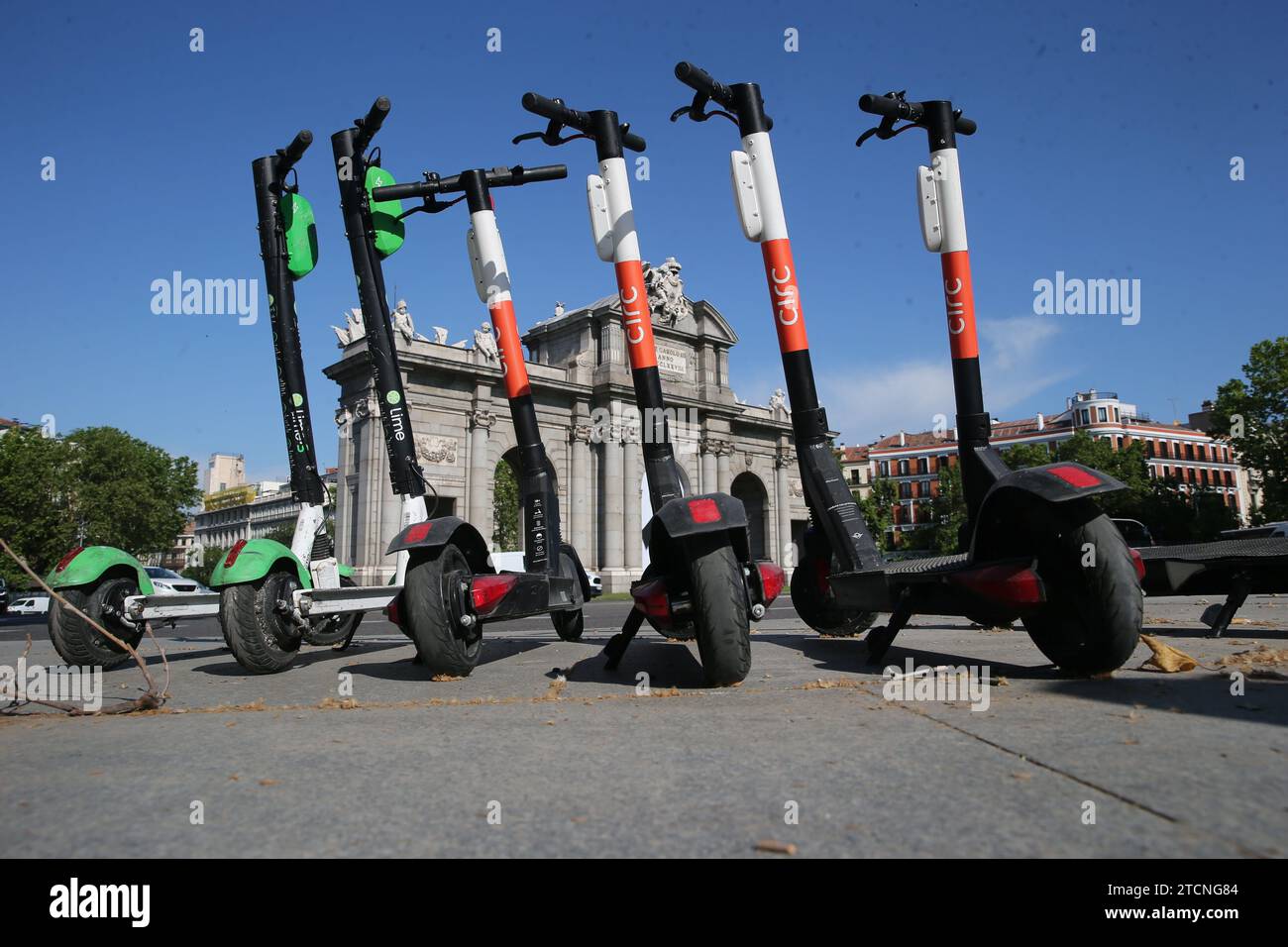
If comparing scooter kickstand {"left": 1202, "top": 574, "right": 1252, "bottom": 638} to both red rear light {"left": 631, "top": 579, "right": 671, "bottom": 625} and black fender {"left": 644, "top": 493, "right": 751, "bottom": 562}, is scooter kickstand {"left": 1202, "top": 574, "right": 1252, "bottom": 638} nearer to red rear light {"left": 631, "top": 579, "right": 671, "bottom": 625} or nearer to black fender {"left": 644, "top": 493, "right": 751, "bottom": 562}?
black fender {"left": 644, "top": 493, "right": 751, "bottom": 562}

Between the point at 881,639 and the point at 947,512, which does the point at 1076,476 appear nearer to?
the point at 881,639

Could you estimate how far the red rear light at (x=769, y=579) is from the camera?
5266mm

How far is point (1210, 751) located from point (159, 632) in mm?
15015

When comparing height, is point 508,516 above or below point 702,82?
below

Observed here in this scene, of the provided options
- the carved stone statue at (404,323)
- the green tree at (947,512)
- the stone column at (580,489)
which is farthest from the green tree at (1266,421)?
the carved stone statue at (404,323)

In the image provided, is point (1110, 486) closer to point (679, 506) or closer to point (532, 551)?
point (679, 506)

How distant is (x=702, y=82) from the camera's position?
19.4 feet

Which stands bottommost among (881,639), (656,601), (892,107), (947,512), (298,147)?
(881,639)

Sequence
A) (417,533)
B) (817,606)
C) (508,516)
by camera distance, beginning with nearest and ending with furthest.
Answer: (417,533), (817,606), (508,516)

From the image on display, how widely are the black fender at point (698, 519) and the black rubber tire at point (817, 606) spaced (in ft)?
8.60

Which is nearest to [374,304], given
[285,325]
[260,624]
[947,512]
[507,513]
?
[285,325]

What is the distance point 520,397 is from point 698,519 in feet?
9.65

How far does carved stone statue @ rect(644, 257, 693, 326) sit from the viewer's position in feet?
123

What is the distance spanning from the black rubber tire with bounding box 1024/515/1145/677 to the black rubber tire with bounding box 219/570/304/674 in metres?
5.69
